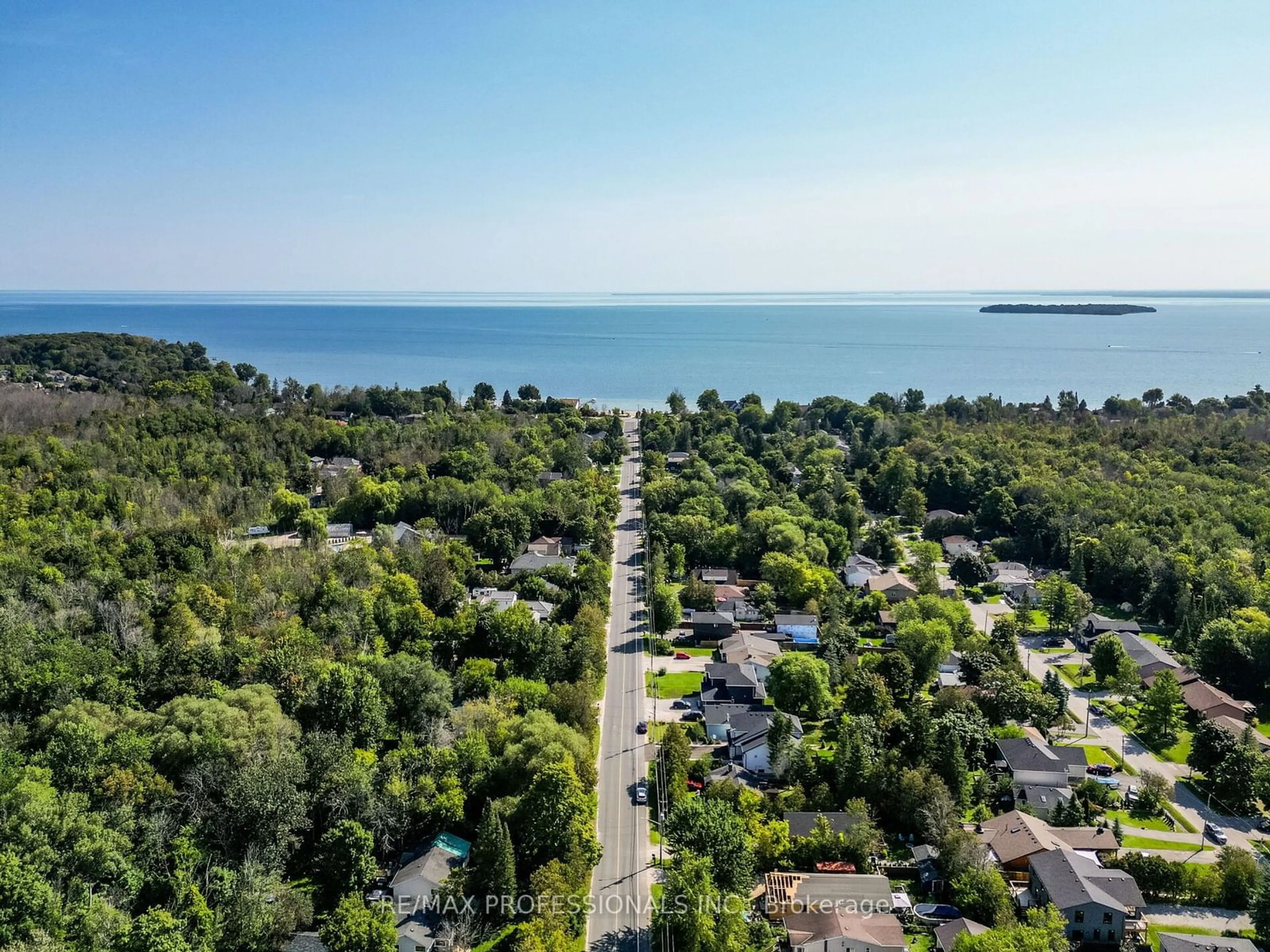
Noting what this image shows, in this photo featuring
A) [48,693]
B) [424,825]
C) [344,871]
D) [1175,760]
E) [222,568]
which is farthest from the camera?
[222,568]

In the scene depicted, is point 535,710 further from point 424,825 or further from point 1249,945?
point 1249,945

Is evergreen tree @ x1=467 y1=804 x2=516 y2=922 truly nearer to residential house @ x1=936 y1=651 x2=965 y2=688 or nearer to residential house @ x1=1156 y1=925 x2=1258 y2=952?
residential house @ x1=1156 y1=925 x2=1258 y2=952

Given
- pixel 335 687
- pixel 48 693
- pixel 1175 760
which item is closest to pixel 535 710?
pixel 335 687

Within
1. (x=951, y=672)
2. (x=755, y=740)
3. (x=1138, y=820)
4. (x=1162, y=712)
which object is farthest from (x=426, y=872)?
(x=1162, y=712)

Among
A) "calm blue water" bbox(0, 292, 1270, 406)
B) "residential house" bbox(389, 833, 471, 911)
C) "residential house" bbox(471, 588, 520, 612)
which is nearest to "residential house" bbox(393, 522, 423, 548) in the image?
"residential house" bbox(471, 588, 520, 612)

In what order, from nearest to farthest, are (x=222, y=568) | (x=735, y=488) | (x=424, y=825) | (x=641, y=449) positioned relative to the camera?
(x=424, y=825) < (x=222, y=568) < (x=735, y=488) < (x=641, y=449)

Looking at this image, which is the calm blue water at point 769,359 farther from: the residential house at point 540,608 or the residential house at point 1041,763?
the residential house at point 1041,763

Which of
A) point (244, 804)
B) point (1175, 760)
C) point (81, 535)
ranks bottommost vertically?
point (1175, 760)
